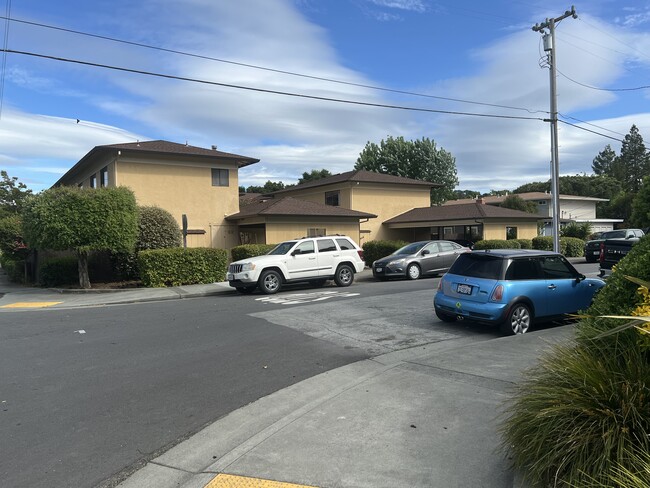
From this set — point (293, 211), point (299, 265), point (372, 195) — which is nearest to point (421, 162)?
point (372, 195)

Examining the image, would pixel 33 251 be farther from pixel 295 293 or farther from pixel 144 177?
pixel 295 293

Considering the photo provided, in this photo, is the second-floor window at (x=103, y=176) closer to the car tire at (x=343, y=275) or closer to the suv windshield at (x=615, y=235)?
the car tire at (x=343, y=275)

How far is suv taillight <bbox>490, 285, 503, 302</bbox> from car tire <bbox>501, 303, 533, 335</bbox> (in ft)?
0.98

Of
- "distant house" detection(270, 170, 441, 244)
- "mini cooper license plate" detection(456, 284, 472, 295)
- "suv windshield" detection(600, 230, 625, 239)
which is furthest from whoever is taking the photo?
"distant house" detection(270, 170, 441, 244)

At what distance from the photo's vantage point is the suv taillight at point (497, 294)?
8.48 metres

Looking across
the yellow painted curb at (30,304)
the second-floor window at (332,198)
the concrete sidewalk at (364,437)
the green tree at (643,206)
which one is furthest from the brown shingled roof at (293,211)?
the concrete sidewalk at (364,437)

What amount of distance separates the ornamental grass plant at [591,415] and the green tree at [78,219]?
16.4 meters

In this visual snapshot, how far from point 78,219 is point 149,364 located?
11641mm

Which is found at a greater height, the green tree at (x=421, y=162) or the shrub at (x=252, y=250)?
the green tree at (x=421, y=162)

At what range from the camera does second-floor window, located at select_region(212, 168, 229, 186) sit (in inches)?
1035

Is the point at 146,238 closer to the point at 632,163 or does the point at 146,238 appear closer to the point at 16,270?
the point at 16,270

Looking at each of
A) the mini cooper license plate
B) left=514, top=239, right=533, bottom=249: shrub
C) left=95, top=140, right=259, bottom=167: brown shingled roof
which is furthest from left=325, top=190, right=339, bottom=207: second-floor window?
the mini cooper license plate

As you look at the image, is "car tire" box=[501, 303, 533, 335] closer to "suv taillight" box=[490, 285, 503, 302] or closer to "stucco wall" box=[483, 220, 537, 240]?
"suv taillight" box=[490, 285, 503, 302]

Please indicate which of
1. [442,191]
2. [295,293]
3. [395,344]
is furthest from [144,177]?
[442,191]
